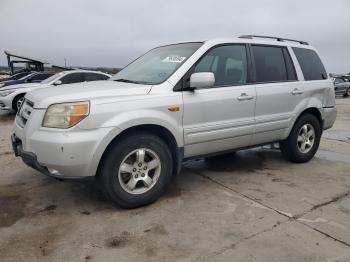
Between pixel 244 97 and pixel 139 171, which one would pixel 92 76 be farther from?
pixel 139 171

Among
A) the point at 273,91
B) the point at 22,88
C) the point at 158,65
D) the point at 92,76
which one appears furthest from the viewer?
the point at 92,76

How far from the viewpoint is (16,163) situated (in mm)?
5473

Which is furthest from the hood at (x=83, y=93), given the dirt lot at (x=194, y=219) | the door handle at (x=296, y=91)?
the door handle at (x=296, y=91)

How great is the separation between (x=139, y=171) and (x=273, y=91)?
2.17m

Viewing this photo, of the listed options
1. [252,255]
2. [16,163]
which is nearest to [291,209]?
[252,255]

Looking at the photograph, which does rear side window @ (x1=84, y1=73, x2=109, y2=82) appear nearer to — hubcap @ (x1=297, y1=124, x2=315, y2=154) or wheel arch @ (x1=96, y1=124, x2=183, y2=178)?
hubcap @ (x1=297, y1=124, x2=315, y2=154)

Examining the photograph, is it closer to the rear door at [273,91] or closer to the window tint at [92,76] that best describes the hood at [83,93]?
the rear door at [273,91]

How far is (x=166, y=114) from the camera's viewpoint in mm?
3768

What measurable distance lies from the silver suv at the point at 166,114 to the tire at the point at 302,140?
0.07 feet

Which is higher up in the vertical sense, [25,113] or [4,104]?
[25,113]

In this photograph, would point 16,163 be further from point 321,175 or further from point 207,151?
point 321,175

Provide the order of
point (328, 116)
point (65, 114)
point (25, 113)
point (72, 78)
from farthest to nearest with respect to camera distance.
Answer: point (72, 78) < point (328, 116) < point (25, 113) < point (65, 114)

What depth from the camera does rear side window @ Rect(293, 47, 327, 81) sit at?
211 inches

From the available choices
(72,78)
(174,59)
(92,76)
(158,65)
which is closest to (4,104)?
(72,78)
